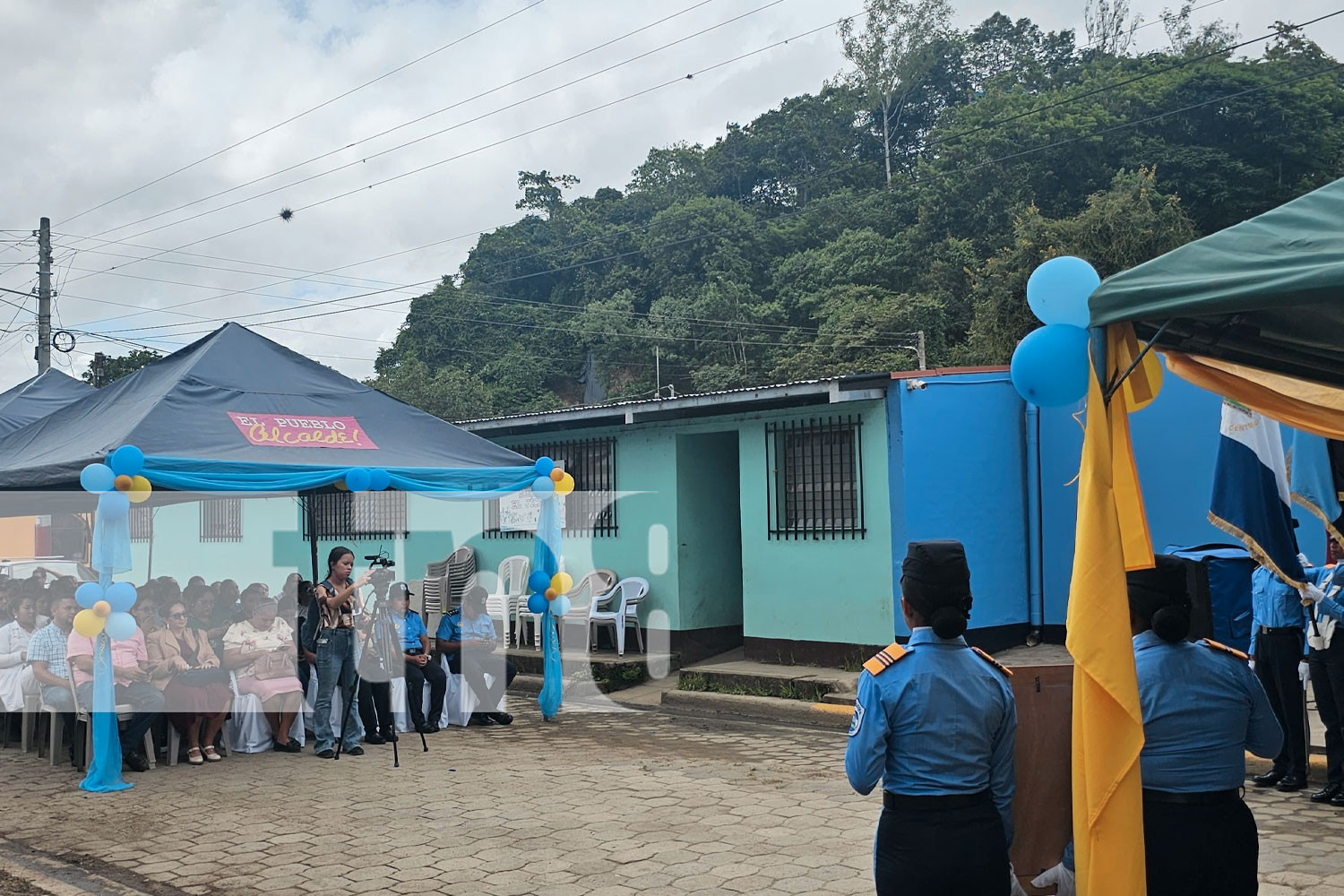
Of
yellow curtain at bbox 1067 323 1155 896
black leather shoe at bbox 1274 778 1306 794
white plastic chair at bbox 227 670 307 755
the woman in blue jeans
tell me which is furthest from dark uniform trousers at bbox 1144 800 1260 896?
white plastic chair at bbox 227 670 307 755

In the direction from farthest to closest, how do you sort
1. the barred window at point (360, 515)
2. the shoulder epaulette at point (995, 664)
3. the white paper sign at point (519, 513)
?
1. the barred window at point (360, 515)
2. the white paper sign at point (519, 513)
3. the shoulder epaulette at point (995, 664)

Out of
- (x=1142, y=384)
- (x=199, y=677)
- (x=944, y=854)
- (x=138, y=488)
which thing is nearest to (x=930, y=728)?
(x=944, y=854)

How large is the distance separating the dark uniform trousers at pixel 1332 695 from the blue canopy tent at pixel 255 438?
668 centimetres

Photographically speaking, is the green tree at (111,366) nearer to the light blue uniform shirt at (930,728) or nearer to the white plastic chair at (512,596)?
the white plastic chair at (512,596)

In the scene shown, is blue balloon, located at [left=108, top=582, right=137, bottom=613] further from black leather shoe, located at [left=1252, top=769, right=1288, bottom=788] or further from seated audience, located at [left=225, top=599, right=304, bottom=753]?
black leather shoe, located at [left=1252, top=769, right=1288, bottom=788]

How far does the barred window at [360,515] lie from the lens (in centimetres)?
1833

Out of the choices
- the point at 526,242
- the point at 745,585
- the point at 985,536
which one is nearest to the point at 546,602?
the point at 745,585

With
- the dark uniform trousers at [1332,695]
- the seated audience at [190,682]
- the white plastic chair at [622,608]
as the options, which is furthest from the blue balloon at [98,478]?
the dark uniform trousers at [1332,695]

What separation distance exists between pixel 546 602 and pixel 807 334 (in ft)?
93.1

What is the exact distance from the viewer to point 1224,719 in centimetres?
356

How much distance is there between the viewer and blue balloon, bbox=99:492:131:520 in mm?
8664

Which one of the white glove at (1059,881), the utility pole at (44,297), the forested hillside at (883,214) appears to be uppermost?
the forested hillside at (883,214)

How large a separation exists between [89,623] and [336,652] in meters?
Answer: 2.13

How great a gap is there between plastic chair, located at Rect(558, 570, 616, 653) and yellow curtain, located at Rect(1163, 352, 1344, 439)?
35.5 ft
